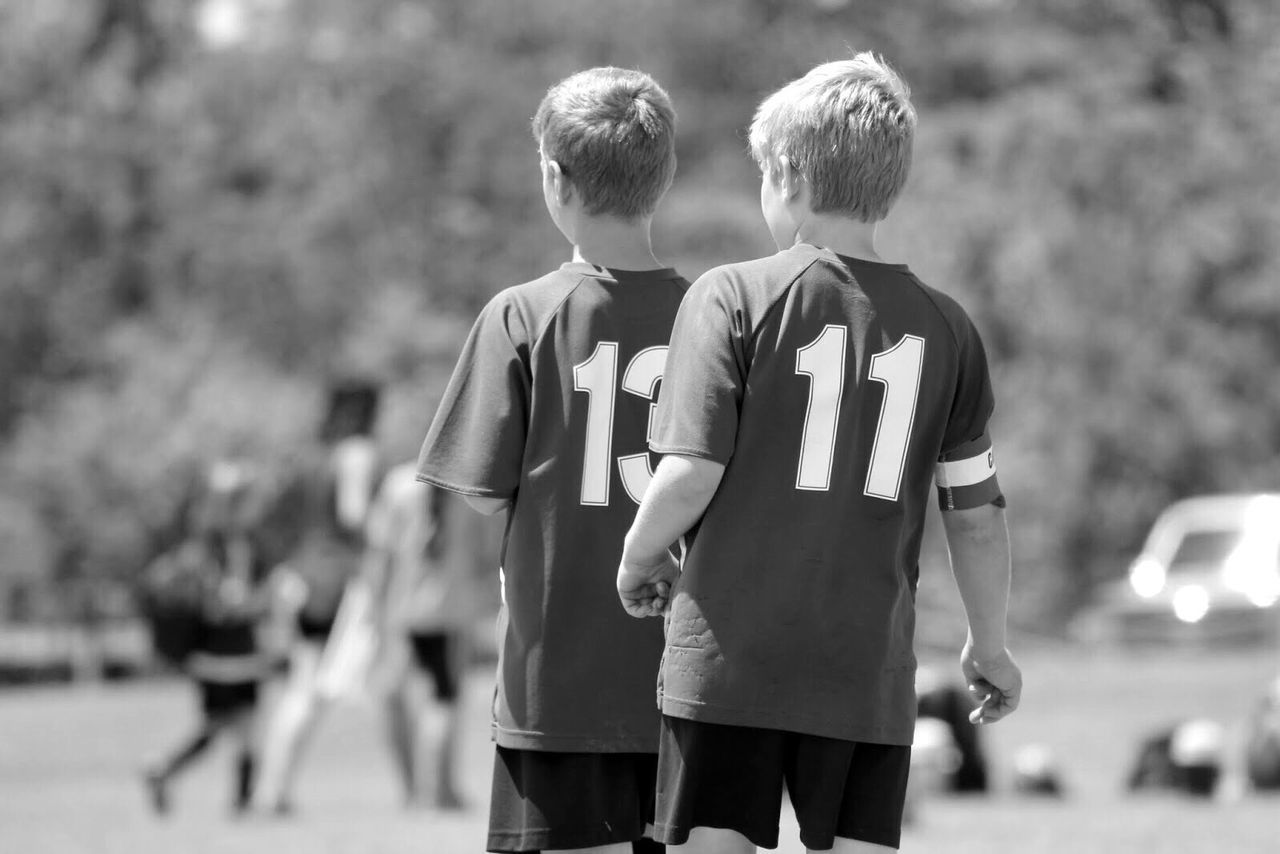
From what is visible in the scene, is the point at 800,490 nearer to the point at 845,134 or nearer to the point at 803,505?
the point at 803,505

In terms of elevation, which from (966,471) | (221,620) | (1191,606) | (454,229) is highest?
(454,229)

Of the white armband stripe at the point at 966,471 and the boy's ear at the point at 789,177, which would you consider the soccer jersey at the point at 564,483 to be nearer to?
the boy's ear at the point at 789,177

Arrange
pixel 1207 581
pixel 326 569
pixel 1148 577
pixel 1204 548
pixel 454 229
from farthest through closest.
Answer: pixel 454 229
pixel 1148 577
pixel 1204 548
pixel 1207 581
pixel 326 569

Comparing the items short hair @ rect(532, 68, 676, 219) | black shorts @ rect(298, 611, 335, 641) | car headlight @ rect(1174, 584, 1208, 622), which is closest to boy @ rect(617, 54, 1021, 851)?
short hair @ rect(532, 68, 676, 219)

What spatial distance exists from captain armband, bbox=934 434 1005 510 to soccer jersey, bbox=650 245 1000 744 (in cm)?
12

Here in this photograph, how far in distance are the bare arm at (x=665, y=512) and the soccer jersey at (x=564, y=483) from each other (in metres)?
0.31

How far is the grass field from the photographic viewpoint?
7.37 m

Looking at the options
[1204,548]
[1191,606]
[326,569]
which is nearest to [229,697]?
[326,569]

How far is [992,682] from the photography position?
3283 mm

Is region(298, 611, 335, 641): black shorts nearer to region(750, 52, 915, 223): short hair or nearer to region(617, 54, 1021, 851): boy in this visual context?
region(617, 54, 1021, 851): boy

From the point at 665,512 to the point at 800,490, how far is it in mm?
215

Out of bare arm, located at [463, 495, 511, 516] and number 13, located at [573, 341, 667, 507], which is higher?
number 13, located at [573, 341, 667, 507]

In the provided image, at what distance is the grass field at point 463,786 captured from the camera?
7.37 metres

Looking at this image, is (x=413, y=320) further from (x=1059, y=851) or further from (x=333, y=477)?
(x=1059, y=851)
